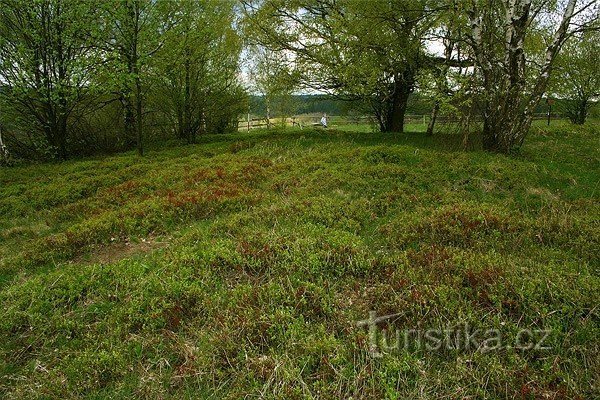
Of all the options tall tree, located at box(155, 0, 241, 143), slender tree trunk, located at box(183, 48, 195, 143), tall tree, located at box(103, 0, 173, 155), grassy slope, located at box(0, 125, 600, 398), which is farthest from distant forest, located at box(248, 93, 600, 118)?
tall tree, located at box(103, 0, 173, 155)

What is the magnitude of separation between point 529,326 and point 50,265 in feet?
20.2

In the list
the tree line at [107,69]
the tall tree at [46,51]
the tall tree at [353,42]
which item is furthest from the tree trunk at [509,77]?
the tall tree at [46,51]

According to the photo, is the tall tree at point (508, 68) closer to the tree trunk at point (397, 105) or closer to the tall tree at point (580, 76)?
the tree trunk at point (397, 105)

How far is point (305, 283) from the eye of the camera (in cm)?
416

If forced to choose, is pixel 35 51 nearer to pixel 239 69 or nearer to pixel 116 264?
pixel 239 69

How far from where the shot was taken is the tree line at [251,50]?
9.53m

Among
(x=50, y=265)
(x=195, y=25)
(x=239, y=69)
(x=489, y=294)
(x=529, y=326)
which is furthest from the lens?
(x=239, y=69)

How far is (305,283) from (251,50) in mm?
15274

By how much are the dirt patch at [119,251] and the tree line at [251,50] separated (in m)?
7.42

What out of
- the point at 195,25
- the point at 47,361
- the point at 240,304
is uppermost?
the point at 195,25

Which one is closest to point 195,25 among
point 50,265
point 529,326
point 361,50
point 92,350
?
point 361,50

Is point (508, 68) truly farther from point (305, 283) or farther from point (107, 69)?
point (107, 69)

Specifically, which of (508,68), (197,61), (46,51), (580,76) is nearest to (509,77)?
(508,68)

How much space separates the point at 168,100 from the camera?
15523 millimetres
